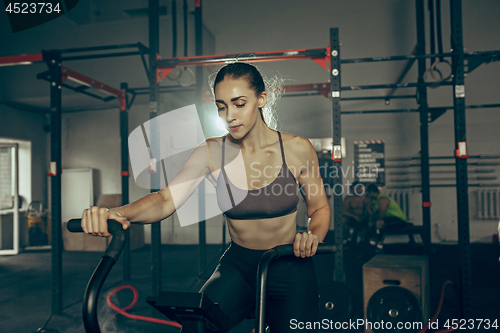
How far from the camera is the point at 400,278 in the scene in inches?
104

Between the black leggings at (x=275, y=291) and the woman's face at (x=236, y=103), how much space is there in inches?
20.6

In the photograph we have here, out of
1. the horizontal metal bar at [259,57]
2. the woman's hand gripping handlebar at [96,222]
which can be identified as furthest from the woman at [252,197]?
the horizontal metal bar at [259,57]

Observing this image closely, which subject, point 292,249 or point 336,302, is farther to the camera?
point 336,302

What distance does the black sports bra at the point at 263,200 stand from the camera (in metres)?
1.31

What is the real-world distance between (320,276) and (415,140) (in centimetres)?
404

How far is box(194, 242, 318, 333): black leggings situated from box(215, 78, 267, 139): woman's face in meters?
0.52

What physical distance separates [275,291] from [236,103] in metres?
0.74

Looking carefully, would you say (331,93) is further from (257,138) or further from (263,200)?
(263,200)

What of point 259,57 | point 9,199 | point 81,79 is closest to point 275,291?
point 259,57

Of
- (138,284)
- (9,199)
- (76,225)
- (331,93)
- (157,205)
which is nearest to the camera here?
(76,225)

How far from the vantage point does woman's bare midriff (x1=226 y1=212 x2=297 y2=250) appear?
134 centimetres

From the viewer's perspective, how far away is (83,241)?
6.70 metres

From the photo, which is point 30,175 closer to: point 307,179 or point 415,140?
point 307,179

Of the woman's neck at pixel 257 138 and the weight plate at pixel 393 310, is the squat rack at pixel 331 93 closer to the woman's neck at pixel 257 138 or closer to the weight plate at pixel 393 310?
the weight plate at pixel 393 310
